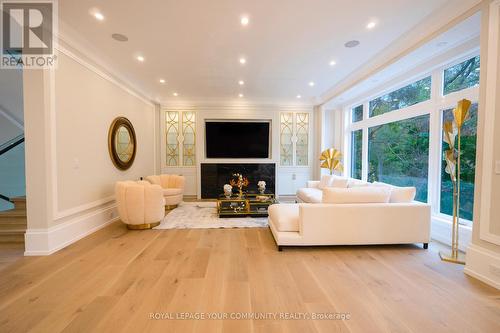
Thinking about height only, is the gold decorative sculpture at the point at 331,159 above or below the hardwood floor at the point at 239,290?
above

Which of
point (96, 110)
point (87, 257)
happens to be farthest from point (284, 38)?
point (87, 257)

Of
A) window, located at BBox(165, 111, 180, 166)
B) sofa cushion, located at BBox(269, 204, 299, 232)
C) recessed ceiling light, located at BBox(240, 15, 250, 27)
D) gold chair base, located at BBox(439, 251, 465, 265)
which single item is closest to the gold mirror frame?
window, located at BBox(165, 111, 180, 166)

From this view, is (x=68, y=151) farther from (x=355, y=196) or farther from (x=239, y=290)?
(x=355, y=196)

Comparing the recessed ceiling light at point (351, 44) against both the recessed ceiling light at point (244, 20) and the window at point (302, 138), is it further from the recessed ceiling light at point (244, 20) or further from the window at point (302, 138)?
the window at point (302, 138)

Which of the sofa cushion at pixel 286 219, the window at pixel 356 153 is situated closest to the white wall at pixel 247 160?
the window at pixel 356 153

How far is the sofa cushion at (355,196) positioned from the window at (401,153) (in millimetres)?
1532

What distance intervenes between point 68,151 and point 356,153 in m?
6.56

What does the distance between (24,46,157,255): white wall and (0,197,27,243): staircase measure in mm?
771

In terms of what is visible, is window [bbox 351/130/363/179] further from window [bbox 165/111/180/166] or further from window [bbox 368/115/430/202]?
window [bbox 165/111/180/166]

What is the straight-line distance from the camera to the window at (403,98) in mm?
3910

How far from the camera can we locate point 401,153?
14.8 ft

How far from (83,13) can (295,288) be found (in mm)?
4040

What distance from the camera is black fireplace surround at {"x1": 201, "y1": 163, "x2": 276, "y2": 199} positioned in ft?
21.8

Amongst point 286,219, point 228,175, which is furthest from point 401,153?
point 228,175
